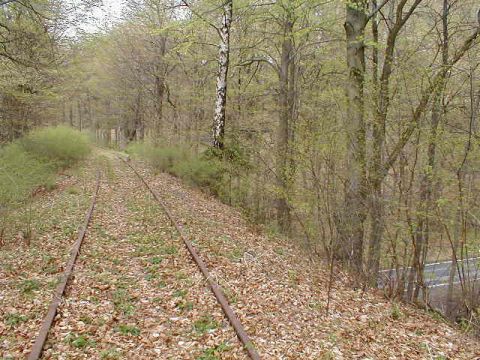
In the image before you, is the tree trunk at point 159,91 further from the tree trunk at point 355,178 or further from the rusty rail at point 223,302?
the tree trunk at point 355,178

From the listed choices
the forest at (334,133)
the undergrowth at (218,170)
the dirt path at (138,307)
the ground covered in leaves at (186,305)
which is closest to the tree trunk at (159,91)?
the forest at (334,133)

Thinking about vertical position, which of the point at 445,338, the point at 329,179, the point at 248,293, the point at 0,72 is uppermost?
the point at 0,72

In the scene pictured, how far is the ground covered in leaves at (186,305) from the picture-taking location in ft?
15.1

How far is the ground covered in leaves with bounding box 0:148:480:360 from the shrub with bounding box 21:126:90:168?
8.92 metres

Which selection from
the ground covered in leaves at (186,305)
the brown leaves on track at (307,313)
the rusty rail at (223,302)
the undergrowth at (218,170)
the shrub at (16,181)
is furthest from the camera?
the undergrowth at (218,170)

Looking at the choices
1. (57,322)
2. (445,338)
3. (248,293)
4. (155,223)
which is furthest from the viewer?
(155,223)

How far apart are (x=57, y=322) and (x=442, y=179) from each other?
22.3 ft

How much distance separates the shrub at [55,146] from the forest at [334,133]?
11 centimetres

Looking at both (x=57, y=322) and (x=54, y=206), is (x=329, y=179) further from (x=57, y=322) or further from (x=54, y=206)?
(x=54, y=206)

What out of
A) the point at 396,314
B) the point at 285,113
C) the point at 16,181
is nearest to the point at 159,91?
the point at 285,113

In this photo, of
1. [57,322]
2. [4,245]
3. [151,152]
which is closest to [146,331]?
[57,322]

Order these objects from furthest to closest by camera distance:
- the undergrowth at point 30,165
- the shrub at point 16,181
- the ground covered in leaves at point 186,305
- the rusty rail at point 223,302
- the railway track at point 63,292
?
the undergrowth at point 30,165
the shrub at point 16,181
the ground covered in leaves at point 186,305
the rusty rail at point 223,302
the railway track at point 63,292

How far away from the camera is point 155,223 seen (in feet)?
31.5

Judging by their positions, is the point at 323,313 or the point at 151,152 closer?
the point at 323,313
